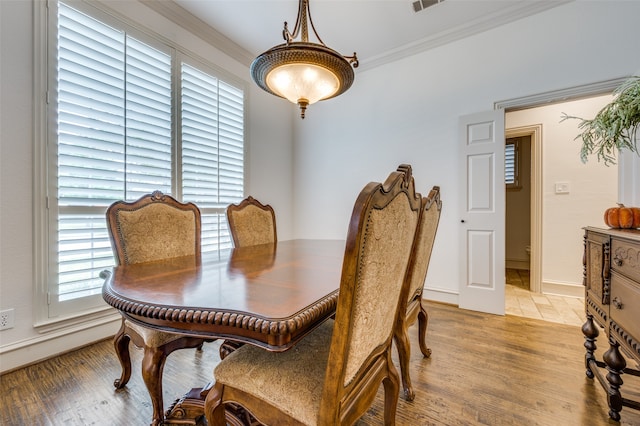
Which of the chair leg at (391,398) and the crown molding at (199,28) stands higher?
the crown molding at (199,28)

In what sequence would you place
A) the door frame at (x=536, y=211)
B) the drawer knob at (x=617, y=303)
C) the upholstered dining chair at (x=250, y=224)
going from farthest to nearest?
the door frame at (x=536, y=211) → the upholstered dining chair at (x=250, y=224) → the drawer knob at (x=617, y=303)

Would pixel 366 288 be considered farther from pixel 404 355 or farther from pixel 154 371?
pixel 154 371

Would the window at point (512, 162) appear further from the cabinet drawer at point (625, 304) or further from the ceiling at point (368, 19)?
the cabinet drawer at point (625, 304)

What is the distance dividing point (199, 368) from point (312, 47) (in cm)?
212

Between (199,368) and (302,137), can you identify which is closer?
(199,368)

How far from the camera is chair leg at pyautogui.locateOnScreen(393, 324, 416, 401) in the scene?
51.6 inches

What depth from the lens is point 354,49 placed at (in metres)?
3.15

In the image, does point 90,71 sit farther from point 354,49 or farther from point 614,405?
point 614,405

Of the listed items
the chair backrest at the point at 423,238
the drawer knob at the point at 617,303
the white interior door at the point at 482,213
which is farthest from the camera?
the white interior door at the point at 482,213

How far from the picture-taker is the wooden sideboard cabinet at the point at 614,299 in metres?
0.99

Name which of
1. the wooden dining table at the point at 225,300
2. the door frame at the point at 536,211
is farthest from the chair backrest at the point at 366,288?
the door frame at the point at 536,211

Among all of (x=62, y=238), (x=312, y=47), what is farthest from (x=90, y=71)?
(x=312, y=47)

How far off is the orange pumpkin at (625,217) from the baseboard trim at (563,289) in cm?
222

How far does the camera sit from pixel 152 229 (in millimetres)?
1604
